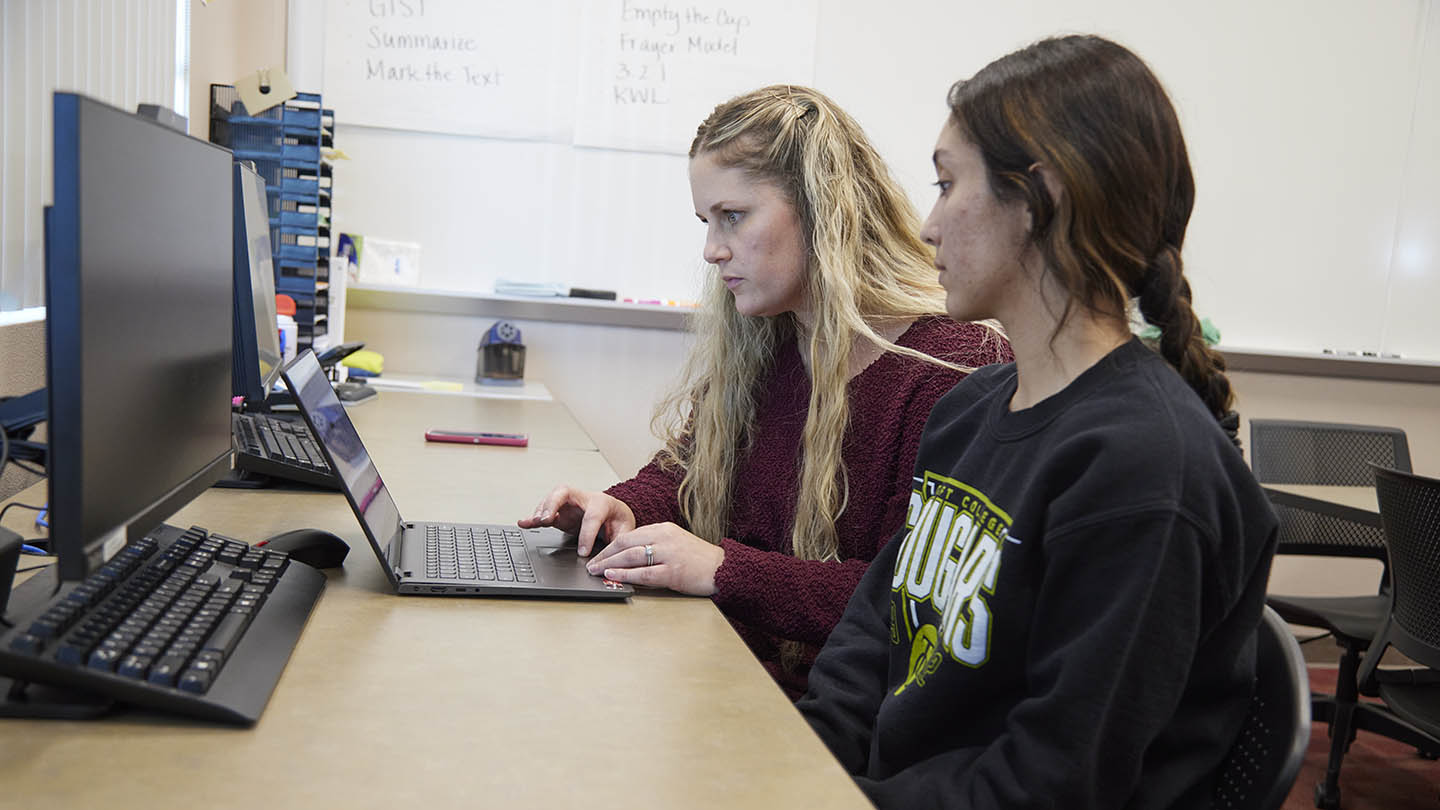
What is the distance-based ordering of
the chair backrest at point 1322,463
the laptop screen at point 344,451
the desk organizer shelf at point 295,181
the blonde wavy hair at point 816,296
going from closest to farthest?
the laptop screen at point 344,451, the blonde wavy hair at point 816,296, the desk organizer shelf at point 295,181, the chair backrest at point 1322,463

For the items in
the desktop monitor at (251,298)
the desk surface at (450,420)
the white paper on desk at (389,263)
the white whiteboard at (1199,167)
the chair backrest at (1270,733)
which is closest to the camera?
the chair backrest at (1270,733)

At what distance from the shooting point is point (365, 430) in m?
2.05

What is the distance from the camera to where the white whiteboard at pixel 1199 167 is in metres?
3.27

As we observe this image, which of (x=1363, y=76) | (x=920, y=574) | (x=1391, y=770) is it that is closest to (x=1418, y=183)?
(x=1363, y=76)

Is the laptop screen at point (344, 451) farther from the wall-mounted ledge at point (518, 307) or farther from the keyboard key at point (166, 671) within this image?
the wall-mounted ledge at point (518, 307)

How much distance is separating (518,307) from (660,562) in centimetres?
225

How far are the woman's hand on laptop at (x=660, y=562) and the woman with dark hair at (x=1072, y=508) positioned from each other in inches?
7.4

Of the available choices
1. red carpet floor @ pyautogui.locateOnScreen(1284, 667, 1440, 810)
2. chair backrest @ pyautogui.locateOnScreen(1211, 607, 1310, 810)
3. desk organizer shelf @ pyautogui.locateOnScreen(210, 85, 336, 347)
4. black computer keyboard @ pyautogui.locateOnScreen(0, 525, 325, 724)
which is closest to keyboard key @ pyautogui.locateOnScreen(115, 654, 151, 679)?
black computer keyboard @ pyautogui.locateOnScreen(0, 525, 325, 724)

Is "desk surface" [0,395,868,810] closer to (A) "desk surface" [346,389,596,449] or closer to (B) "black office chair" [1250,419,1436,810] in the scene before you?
(A) "desk surface" [346,389,596,449]

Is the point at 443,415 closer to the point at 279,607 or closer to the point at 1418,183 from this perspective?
the point at 279,607

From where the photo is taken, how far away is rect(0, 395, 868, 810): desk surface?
25.9 inches

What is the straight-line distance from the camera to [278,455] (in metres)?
1.50

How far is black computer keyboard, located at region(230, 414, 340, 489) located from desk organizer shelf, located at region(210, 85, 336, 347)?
0.85 m

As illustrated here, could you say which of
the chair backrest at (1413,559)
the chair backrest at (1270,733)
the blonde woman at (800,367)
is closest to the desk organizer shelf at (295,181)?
the blonde woman at (800,367)
